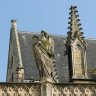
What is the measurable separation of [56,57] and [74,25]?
966 centimetres

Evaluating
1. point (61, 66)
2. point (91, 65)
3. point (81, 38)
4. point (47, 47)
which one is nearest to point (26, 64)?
point (61, 66)

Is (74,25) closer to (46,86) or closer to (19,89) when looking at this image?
(46,86)

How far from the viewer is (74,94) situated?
43.0 feet

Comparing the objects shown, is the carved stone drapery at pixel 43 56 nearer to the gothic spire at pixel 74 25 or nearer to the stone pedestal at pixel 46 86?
the stone pedestal at pixel 46 86

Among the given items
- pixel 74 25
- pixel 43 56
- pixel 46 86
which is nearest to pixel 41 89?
pixel 46 86

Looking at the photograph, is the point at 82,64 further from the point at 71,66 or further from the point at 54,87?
the point at 54,87

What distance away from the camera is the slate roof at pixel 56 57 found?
80.0 ft

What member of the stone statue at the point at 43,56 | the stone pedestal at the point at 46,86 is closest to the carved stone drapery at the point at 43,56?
the stone statue at the point at 43,56

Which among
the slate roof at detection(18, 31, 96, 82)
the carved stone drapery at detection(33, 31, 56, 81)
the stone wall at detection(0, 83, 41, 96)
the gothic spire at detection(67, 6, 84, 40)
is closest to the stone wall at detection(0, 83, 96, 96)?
the stone wall at detection(0, 83, 41, 96)

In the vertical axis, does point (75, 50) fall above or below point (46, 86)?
above

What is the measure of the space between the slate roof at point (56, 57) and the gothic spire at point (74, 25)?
696 centimetres

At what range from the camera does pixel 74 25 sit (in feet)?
54.4

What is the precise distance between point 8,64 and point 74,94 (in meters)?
17.8

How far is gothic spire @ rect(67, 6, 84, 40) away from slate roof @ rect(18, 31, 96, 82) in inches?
274
